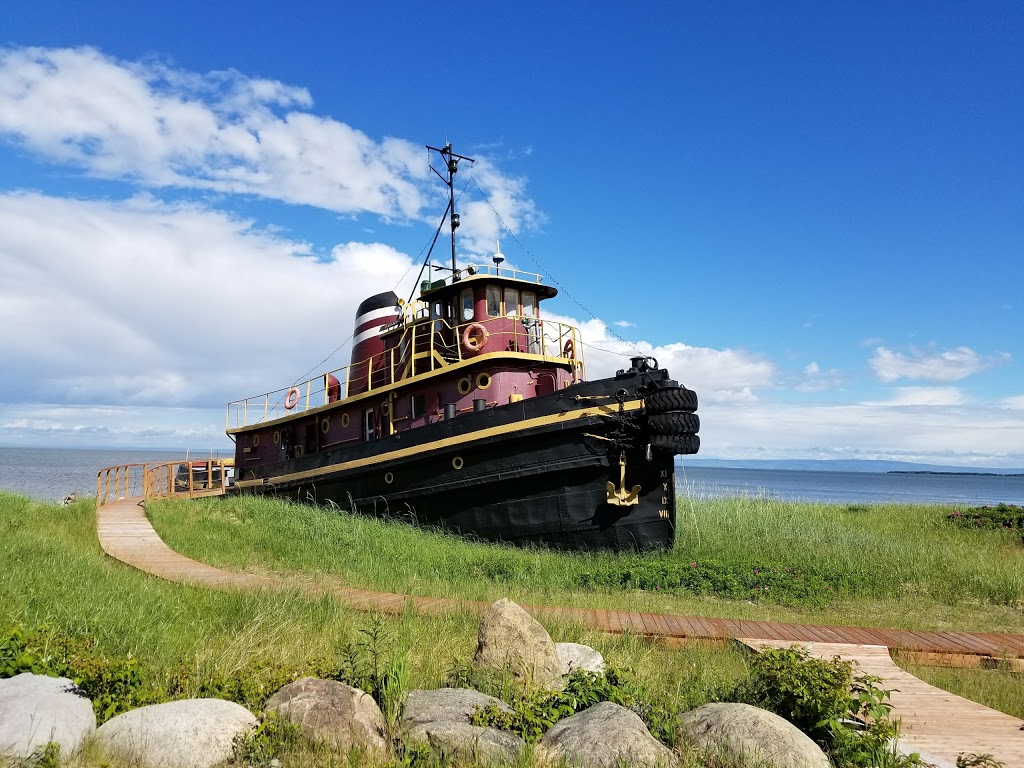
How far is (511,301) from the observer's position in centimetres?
1488

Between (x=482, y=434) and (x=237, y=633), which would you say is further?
(x=482, y=434)

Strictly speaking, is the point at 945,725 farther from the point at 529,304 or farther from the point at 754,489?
the point at 754,489

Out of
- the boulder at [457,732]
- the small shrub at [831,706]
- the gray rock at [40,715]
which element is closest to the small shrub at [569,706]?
the boulder at [457,732]

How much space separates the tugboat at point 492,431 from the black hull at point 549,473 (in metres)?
0.02

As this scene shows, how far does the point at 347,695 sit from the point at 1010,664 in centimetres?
633

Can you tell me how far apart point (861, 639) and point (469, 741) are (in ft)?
16.3

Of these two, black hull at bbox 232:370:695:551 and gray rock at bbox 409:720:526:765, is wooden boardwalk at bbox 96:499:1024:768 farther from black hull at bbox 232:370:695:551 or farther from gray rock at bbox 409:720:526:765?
black hull at bbox 232:370:695:551

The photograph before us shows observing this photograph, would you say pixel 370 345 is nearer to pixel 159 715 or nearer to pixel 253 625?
pixel 253 625

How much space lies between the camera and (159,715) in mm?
3863

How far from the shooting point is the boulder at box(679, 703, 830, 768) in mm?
3777

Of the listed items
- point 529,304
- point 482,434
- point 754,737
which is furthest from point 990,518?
point 754,737

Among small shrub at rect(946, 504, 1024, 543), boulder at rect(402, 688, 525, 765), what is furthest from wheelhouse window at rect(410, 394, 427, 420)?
small shrub at rect(946, 504, 1024, 543)

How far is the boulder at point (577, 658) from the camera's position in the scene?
5.36 m

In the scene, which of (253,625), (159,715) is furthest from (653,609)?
(159,715)
